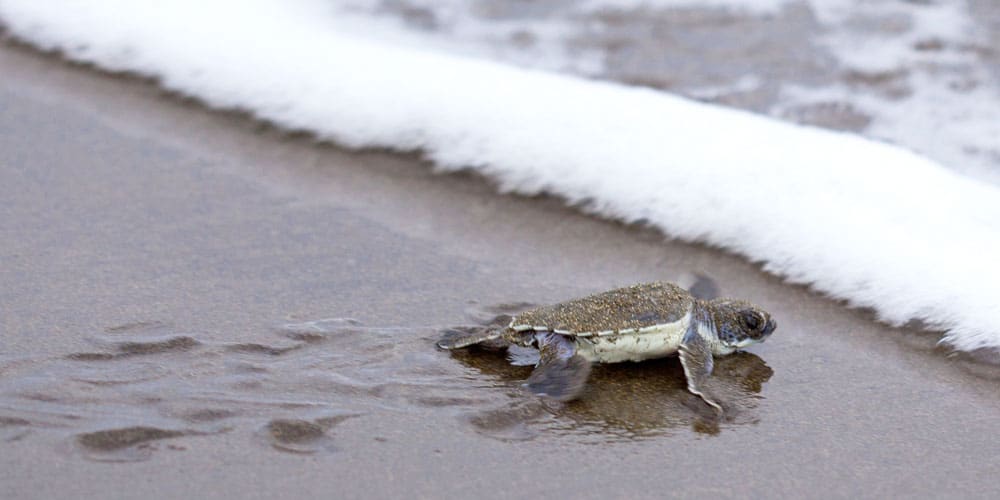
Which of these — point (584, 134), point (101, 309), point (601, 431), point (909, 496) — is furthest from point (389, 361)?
point (584, 134)

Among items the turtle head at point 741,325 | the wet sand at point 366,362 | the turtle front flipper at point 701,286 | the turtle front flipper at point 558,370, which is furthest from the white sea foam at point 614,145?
the turtle front flipper at point 558,370

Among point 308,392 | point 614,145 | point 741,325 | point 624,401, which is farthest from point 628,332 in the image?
point 614,145

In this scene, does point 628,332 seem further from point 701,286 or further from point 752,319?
point 701,286

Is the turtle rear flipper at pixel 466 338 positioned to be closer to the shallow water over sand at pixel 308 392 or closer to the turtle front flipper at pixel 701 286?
the shallow water over sand at pixel 308 392

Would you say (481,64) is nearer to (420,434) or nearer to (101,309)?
(101,309)

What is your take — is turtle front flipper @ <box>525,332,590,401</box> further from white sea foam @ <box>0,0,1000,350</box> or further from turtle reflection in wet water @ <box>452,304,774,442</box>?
white sea foam @ <box>0,0,1000,350</box>

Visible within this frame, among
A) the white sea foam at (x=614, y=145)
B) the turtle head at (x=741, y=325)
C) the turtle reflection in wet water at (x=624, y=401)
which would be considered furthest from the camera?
the white sea foam at (x=614, y=145)

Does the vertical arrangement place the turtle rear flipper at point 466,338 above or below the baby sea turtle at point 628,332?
below
